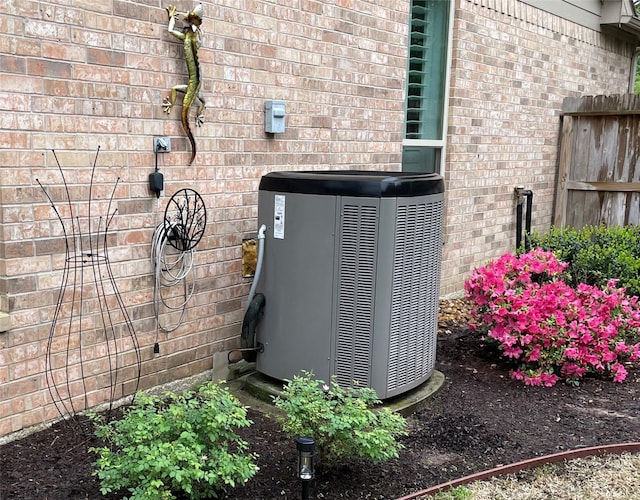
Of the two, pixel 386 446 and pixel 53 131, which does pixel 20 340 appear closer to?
pixel 53 131

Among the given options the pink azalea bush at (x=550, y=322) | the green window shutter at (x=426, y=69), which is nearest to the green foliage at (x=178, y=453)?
the pink azalea bush at (x=550, y=322)

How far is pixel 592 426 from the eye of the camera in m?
3.96

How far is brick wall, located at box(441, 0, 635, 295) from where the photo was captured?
6.79 m

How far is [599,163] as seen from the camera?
8.51 meters

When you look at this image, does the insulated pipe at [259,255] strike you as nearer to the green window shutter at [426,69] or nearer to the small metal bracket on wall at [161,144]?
the small metal bracket on wall at [161,144]

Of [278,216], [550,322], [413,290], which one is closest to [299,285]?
[278,216]

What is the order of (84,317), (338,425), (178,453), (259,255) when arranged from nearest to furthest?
(178,453) → (338,425) → (84,317) → (259,255)

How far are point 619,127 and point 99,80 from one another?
22.9 feet

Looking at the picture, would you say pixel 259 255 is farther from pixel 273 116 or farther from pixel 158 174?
pixel 273 116

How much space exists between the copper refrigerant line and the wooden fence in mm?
5288

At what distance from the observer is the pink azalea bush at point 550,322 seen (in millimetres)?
4602

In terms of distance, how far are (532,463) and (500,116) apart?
4848 mm

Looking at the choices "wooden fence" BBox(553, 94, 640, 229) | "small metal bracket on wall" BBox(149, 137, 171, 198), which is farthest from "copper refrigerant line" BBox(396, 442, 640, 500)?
"wooden fence" BBox(553, 94, 640, 229)

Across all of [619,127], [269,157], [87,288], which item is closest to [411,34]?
[269,157]
